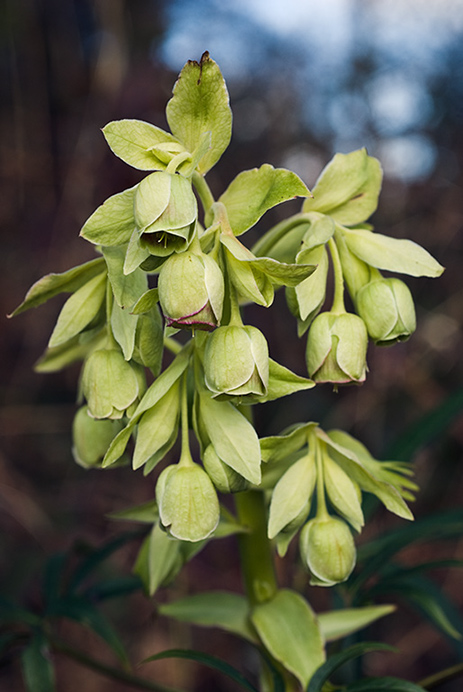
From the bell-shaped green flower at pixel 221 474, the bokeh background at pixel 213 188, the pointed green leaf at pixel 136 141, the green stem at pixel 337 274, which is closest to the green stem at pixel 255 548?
the bell-shaped green flower at pixel 221 474

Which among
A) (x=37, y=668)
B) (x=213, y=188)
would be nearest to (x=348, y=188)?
(x=37, y=668)

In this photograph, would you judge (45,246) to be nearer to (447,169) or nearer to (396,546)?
(396,546)

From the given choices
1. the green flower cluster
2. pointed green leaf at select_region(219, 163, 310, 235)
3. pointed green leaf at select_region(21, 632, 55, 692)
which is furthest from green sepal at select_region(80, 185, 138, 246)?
pointed green leaf at select_region(21, 632, 55, 692)

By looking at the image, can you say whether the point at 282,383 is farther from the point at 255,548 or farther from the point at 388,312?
the point at 255,548

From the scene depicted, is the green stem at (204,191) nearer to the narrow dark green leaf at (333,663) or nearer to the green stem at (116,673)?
the narrow dark green leaf at (333,663)

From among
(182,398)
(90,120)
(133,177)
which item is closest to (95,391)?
(182,398)

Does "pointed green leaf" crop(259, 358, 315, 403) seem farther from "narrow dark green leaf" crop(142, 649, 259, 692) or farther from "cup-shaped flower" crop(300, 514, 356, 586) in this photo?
"narrow dark green leaf" crop(142, 649, 259, 692)

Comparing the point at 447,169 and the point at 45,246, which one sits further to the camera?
the point at 447,169
